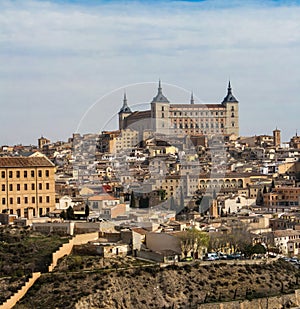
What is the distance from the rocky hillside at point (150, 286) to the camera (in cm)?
1922

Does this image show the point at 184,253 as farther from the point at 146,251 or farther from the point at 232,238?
the point at 232,238

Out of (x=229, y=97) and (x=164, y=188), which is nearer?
(x=164, y=188)

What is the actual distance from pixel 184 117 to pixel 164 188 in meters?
14.3

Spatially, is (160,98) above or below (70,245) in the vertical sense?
above

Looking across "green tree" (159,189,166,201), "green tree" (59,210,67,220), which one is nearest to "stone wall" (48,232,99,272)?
"green tree" (59,210,67,220)

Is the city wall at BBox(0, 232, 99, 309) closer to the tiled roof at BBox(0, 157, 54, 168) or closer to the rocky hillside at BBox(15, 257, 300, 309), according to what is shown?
the rocky hillside at BBox(15, 257, 300, 309)

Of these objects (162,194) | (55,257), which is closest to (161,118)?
(162,194)

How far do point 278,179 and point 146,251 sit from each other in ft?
91.8

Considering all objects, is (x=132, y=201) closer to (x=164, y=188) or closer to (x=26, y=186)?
(x=164, y=188)

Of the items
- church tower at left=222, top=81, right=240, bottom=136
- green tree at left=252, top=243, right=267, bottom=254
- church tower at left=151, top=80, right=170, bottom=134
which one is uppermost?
church tower at left=222, top=81, right=240, bottom=136

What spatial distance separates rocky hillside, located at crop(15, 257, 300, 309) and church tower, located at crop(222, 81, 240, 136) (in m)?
60.2

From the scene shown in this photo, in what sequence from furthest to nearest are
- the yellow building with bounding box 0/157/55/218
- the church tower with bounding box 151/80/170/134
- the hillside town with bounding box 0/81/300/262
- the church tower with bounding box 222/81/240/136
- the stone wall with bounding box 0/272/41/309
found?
the church tower with bounding box 222/81/240/136, the church tower with bounding box 151/80/170/134, the yellow building with bounding box 0/157/55/218, the hillside town with bounding box 0/81/300/262, the stone wall with bounding box 0/272/41/309

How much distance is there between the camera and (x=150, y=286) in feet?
66.0

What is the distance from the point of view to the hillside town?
76.6 ft
